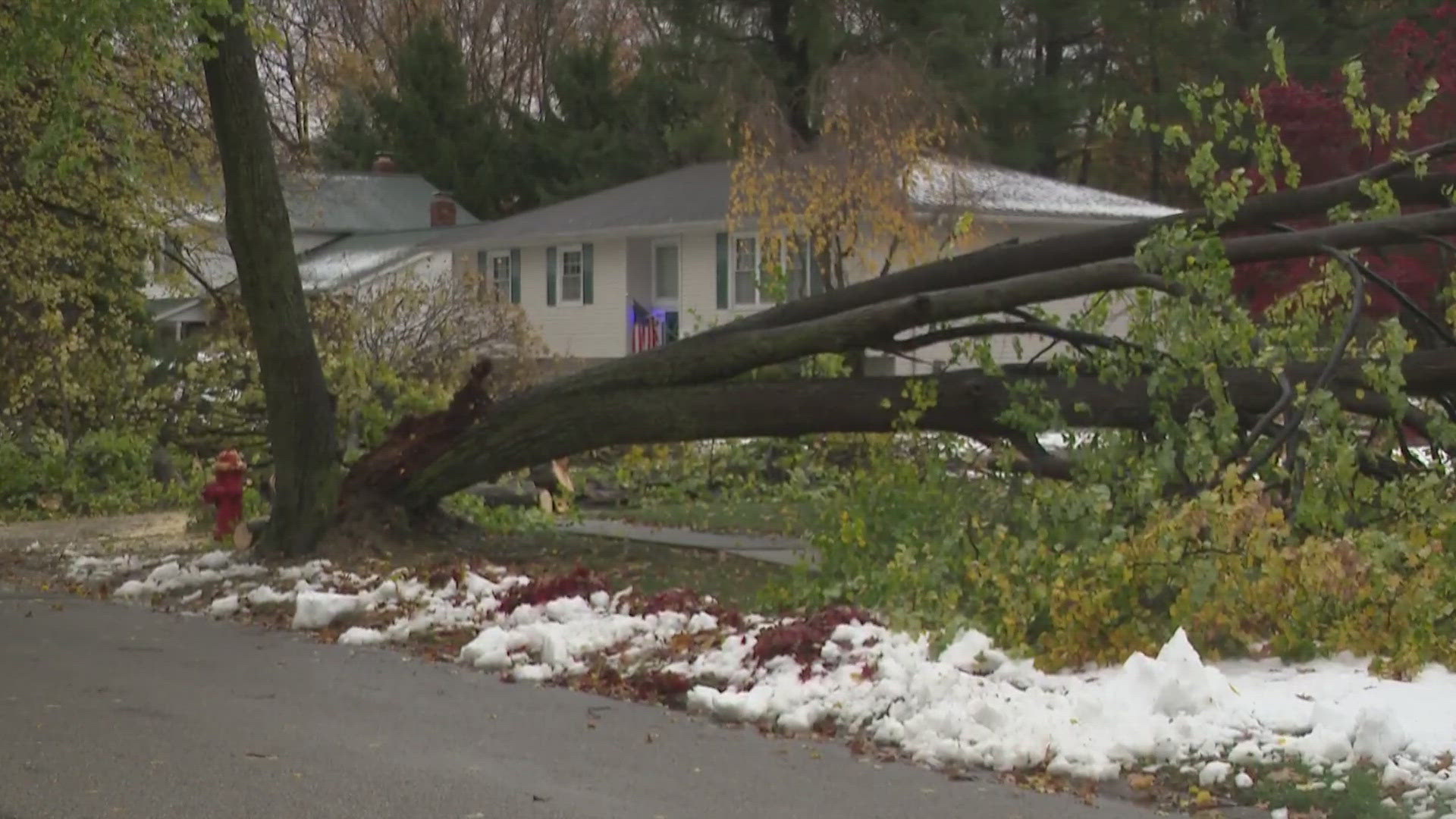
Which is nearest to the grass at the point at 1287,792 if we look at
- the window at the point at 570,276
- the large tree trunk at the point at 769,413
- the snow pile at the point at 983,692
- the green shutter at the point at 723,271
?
the snow pile at the point at 983,692

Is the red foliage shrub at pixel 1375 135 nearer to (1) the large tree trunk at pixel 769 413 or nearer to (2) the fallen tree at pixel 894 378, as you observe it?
(2) the fallen tree at pixel 894 378

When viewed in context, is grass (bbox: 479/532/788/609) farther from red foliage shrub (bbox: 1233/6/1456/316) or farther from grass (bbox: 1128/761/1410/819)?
red foliage shrub (bbox: 1233/6/1456/316)

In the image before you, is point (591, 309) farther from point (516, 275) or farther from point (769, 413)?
point (769, 413)

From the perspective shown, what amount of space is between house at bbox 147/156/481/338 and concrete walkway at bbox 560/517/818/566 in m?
22.9

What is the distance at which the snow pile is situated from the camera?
7.00 m

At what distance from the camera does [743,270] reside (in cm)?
3594

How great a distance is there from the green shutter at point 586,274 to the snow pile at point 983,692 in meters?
28.4

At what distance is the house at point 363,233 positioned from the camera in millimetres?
43406

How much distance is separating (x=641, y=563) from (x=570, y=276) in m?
26.9

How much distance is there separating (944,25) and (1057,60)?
8002mm

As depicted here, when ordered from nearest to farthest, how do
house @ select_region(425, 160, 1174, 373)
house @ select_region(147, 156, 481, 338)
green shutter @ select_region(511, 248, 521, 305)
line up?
house @ select_region(425, 160, 1174, 373) < green shutter @ select_region(511, 248, 521, 305) < house @ select_region(147, 156, 481, 338)

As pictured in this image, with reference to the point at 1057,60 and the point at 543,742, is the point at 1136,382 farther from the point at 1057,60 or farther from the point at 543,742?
the point at 1057,60

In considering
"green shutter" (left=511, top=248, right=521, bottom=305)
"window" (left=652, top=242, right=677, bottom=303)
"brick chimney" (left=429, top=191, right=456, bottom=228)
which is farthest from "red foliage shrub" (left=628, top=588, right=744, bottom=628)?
"brick chimney" (left=429, top=191, right=456, bottom=228)

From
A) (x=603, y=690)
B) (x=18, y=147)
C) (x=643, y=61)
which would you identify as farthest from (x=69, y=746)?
(x=643, y=61)
